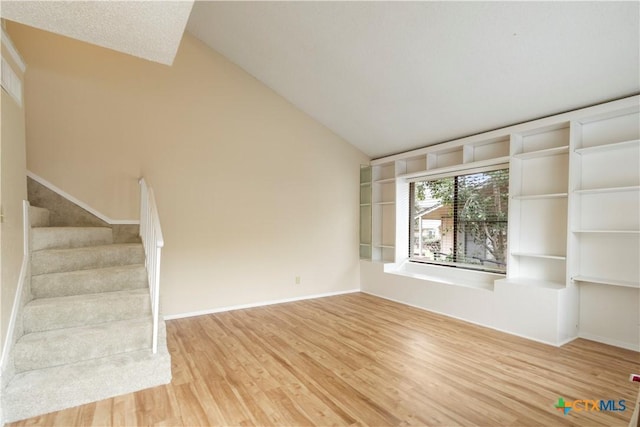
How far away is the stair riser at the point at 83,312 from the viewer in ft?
7.82

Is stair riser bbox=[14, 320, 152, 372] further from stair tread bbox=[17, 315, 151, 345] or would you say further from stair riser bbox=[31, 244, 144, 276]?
stair riser bbox=[31, 244, 144, 276]

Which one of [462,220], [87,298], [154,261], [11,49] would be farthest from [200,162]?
[462,220]

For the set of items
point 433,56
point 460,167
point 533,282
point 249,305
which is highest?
point 433,56

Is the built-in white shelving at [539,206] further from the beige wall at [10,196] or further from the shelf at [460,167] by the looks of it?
the beige wall at [10,196]

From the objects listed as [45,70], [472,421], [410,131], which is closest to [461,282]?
[410,131]

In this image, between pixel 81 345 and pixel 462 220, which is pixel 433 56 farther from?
pixel 81 345

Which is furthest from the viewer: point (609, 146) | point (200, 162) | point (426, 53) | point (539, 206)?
point (200, 162)

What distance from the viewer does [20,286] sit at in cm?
238

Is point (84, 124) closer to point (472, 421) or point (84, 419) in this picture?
point (84, 419)

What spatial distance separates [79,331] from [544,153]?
16.0 feet

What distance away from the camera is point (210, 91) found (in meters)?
4.39

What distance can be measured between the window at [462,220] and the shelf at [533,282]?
0.34 meters

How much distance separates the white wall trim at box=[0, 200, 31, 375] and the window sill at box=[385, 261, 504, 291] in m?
4.38

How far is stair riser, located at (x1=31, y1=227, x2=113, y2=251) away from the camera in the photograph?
2.84 meters
